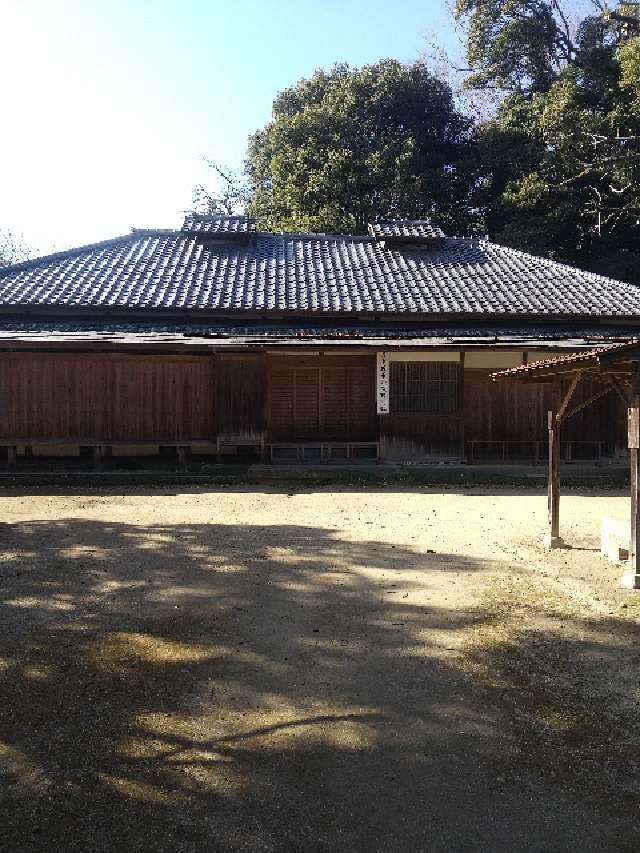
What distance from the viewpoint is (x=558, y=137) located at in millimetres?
23094

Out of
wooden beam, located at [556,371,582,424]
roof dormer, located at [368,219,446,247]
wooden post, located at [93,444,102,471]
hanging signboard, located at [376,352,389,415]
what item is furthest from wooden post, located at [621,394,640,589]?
roof dormer, located at [368,219,446,247]

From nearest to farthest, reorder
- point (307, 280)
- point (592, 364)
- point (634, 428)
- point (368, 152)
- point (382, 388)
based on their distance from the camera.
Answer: point (634, 428)
point (592, 364)
point (382, 388)
point (307, 280)
point (368, 152)

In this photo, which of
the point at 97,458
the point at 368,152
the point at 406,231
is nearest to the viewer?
the point at 97,458

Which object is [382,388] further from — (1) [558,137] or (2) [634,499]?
(1) [558,137]

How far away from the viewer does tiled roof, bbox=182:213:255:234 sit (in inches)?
705

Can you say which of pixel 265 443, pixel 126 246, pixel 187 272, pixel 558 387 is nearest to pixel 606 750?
pixel 558 387

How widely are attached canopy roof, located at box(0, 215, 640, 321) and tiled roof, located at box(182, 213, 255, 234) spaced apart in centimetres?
4

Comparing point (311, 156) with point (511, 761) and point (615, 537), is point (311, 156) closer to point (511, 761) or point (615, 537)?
point (615, 537)

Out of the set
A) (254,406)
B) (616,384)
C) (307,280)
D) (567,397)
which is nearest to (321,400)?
(254,406)

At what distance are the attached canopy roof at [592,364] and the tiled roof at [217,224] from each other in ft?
41.0

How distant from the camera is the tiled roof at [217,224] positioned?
→ 17906 mm

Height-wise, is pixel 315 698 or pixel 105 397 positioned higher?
pixel 105 397

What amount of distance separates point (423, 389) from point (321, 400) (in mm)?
2361

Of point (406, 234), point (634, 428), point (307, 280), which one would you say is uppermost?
point (406, 234)
